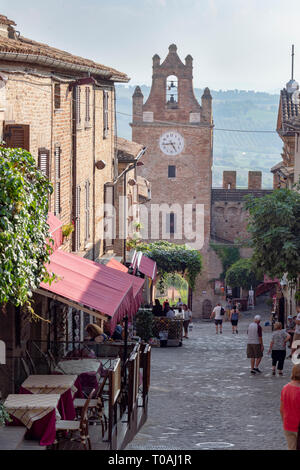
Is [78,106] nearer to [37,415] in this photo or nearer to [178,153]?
[37,415]

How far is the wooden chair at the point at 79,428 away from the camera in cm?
985

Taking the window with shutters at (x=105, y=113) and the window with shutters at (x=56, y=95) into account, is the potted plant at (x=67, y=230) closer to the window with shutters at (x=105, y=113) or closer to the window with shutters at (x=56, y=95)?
the window with shutters at (x=56, y=95)

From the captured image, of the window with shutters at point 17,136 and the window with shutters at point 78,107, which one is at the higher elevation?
the window with shutters at point 78,107

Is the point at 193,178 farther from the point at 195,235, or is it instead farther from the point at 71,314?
the point at 71,314

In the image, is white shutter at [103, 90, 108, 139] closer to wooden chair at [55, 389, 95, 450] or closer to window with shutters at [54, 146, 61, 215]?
window with shutters at [54, 146, 61, 215]

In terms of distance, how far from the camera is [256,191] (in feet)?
205

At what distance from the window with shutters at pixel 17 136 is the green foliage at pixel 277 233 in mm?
10668

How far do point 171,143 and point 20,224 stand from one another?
54253mm

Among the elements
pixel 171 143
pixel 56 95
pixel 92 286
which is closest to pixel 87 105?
pixel 56 95

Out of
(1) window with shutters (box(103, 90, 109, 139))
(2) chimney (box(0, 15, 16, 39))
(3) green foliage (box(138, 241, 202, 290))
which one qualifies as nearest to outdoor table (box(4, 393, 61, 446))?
(2) chimney (box(0, 15, 16, 39))

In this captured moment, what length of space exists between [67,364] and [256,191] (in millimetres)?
50842

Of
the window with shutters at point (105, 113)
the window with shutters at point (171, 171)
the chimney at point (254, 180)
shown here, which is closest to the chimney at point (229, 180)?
the chimney at point (254, 180)

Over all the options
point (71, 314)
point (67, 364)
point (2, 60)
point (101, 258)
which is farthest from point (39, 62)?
point (101, 258)

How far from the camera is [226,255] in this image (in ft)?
200
